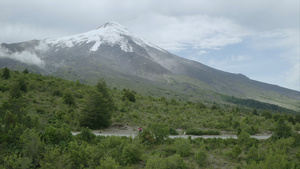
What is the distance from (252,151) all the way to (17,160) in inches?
448

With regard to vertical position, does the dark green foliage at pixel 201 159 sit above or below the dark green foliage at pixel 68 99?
below

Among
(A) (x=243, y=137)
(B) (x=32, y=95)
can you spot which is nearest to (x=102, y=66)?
(B) (x=32, y=95)

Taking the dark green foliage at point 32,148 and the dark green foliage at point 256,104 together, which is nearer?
the dark green foliage at point 32,148

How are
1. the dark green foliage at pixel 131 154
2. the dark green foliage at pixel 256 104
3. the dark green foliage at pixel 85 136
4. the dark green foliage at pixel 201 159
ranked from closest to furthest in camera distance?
the dark green foliage at pixel 131 154 → the dark green foliage at pixel 201 159 → the dark green foliage at pixel 85 136 → the dark green foliage at pixel 256 104

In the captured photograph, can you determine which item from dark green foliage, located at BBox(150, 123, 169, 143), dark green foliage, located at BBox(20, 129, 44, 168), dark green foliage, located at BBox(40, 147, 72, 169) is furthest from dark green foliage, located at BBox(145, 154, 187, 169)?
dark green foliage, located at BBox(20, 129, 44, 168)

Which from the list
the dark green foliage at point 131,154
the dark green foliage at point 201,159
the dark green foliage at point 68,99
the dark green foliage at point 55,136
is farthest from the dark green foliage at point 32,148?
the dark green foliage at point 68,99

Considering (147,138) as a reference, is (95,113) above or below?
above

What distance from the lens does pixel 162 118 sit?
22.9 meters

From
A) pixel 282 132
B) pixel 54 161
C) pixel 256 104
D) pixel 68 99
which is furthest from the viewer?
pixel 256 104

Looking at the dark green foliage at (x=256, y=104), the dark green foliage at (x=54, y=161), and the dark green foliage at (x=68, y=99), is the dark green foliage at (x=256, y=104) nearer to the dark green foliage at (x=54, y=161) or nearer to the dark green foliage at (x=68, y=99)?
the dark green foliage at (x=68, y=99)

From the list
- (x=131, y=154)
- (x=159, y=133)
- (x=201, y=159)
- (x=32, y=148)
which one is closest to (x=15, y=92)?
(x=32, y=148)

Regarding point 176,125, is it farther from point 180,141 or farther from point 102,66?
point 102,66

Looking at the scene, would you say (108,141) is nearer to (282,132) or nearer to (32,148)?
(32,148)

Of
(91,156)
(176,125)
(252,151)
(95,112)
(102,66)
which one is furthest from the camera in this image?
(102,66)
